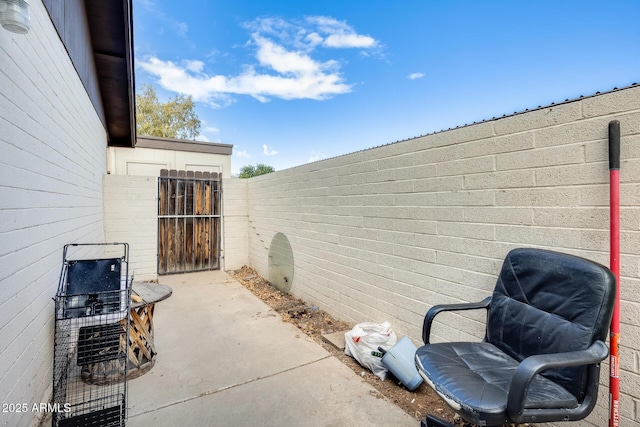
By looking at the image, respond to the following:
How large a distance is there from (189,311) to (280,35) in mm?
7401

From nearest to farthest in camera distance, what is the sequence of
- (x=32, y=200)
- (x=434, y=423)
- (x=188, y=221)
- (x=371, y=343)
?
(x=434, y=423), (x=32, y=200), (x=371, y=343), (x=188, y=221)

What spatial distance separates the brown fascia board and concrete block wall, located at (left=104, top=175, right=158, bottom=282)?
3428mm

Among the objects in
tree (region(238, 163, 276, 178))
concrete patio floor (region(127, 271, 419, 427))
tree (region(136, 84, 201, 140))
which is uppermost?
tree (region(136, 84, 201, 140))

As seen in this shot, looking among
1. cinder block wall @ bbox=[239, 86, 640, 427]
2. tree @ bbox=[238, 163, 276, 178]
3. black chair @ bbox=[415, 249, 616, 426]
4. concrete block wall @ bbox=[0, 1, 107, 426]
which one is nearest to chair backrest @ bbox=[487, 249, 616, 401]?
black chair @ bbox=[415, 249, 616, 426]

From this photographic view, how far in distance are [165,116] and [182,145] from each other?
34.8ft

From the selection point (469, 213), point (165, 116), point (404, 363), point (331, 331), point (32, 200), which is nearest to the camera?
point (32, 200)

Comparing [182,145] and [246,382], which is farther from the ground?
[182,145]

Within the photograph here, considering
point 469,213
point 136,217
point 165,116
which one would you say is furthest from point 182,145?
point 165,116

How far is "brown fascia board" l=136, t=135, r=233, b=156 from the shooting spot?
8.62 m

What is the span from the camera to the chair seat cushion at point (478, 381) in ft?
4.10

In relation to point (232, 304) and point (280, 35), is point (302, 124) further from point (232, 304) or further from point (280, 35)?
point (232, 304)

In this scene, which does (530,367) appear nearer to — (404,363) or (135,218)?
(404,363)

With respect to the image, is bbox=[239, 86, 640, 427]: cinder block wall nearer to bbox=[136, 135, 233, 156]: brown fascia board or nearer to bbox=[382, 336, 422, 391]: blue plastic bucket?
bbox=[382, 336, 422, 391]: blue plastic bucket

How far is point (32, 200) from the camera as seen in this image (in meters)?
1.96
